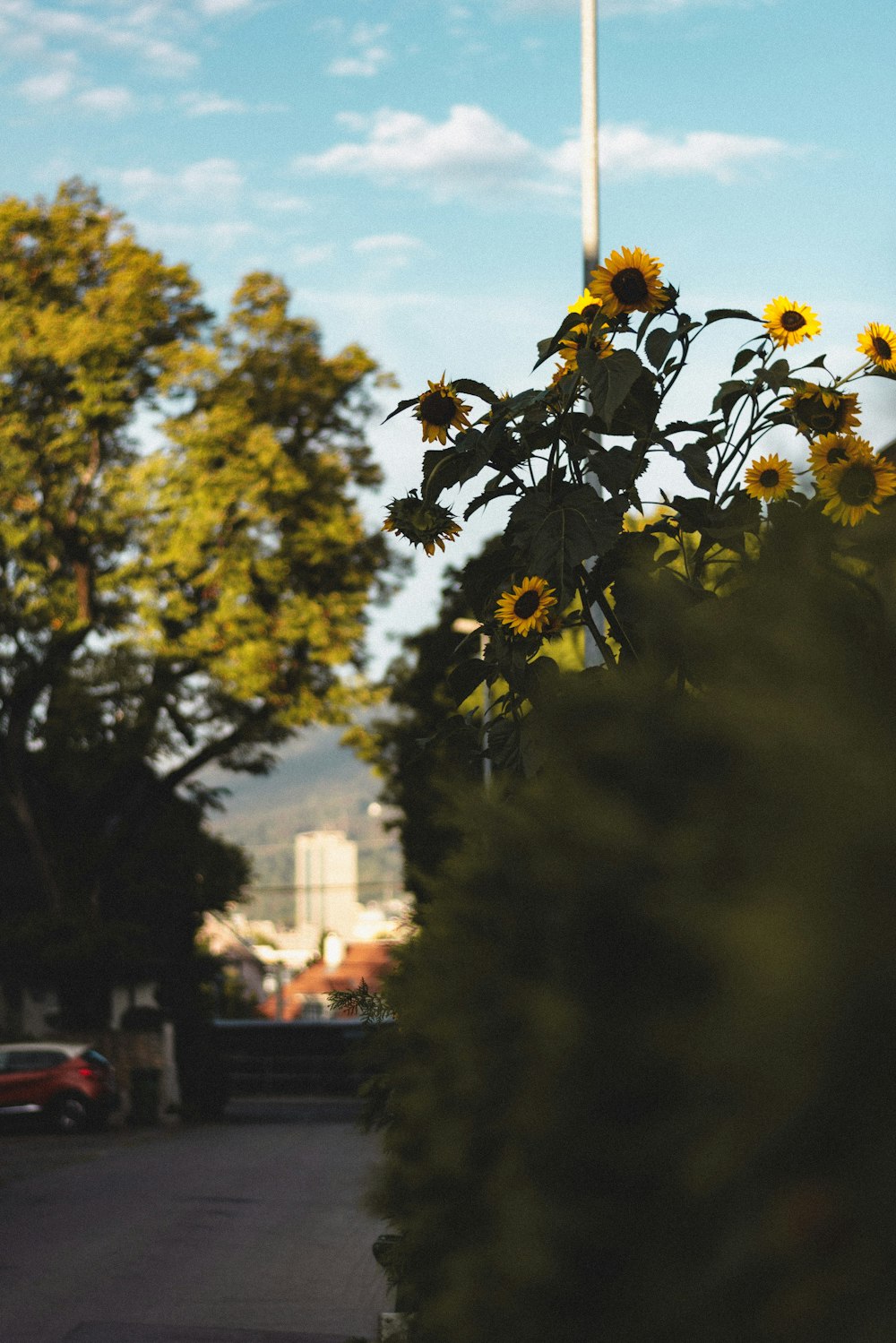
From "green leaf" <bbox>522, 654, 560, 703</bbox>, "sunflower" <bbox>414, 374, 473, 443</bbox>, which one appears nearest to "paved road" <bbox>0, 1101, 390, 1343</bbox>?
"green leaf" <bbox>522, 654, 560, 703</bbox>

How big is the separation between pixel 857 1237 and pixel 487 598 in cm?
342

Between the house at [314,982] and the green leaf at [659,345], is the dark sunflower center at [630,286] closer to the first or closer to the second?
the green leaf at [659,345]

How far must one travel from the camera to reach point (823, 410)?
4711 millimetres

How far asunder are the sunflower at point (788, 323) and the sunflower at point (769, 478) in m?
0.43

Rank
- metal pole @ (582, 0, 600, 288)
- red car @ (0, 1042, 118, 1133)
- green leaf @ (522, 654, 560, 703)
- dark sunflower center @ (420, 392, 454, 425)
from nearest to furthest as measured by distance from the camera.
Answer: green leaf @ (522, 654, 560, 703) < dark sunflower center @ (420, 392, 454, 425) < metal pole @ (582, 0, 600, 288) < red car @ (0, 1042, 118, 1133)

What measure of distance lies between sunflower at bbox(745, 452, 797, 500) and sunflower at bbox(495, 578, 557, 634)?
30.0 inches

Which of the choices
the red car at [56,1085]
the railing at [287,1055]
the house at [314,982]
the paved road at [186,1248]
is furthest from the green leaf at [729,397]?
the house at [314,982]

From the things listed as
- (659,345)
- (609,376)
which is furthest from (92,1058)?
(609,376)

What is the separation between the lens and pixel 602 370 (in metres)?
4.38

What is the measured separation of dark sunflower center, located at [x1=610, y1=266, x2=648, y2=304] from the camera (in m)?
4.67

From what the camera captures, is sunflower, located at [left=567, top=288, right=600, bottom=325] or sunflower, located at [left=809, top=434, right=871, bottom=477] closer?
sunflower, located at [left=809, top=434, right=871, bottom=477]

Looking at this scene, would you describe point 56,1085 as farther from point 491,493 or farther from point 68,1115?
point 491,493

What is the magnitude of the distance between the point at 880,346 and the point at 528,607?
1.40 m

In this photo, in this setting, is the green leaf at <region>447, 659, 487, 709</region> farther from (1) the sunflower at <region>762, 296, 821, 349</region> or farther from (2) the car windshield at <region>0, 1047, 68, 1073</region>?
(2) the car windshield at <region>0, 1047, 68, 1073</region>
